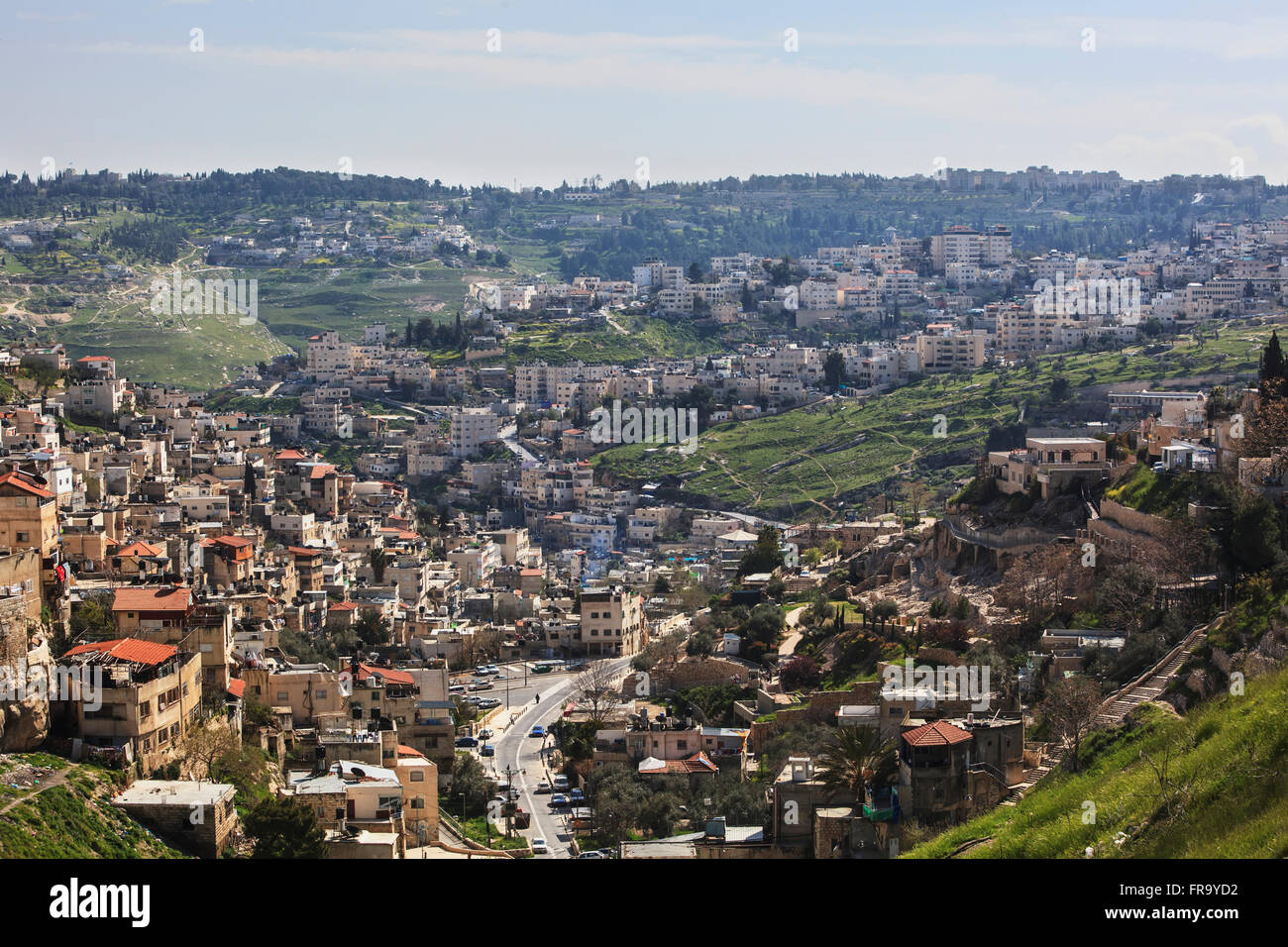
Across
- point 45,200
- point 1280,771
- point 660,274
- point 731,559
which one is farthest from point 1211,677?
point 45,200

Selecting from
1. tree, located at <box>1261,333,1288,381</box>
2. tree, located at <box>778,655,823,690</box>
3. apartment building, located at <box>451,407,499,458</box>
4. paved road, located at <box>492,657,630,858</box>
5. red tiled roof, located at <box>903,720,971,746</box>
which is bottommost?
paved road, located at <box>492,657,630,858</box>

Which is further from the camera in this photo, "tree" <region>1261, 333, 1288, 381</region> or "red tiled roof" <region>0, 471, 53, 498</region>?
"tree" <region>1261, 333, 1288, 381</region>

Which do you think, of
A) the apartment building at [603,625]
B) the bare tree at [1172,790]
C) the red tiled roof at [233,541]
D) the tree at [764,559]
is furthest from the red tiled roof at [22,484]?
the tree at [764,559]

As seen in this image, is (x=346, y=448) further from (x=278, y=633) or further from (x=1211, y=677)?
(x=1211, y=677)

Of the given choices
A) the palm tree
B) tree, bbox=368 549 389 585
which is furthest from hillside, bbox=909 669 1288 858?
tree, bbox=368 549 389 585

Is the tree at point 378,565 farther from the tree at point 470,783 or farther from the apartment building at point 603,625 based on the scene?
the tree at point 470,783

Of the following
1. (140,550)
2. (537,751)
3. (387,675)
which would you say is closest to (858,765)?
(537,751)

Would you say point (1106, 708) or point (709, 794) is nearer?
point (1106, 708)

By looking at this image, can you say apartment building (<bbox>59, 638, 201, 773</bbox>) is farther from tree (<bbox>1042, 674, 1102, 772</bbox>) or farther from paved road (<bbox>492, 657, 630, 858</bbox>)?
tree (<bbox>1042, 674, 1102, 772</bbox>)
